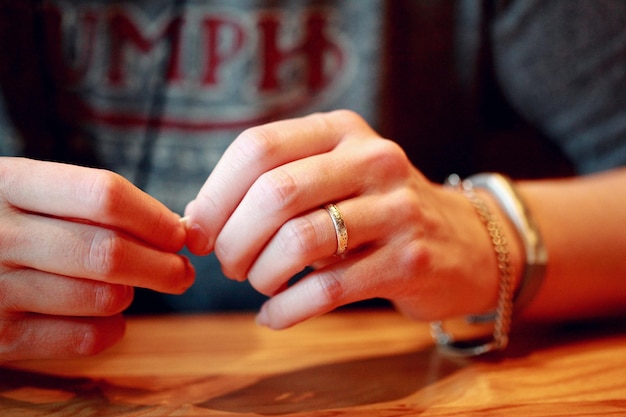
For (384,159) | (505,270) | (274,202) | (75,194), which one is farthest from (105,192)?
(505,270)

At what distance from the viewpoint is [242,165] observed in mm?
467

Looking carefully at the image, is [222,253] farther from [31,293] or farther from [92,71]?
[92,71]

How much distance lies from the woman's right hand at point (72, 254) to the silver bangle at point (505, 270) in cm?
30

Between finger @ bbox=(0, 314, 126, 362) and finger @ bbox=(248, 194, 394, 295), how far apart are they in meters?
0.14

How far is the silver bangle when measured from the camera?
58 centimetres

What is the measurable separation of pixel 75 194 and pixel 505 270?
0.41 meters

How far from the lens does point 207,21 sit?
73cm

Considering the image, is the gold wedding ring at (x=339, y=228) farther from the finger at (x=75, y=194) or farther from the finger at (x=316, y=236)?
the finger at (x=75, y=194)

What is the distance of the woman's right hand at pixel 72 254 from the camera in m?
0.43

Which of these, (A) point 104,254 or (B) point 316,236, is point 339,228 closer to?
(B) point 316,236

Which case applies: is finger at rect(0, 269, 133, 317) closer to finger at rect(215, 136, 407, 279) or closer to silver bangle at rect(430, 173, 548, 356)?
finger at rect(215, 136, 407, 279)

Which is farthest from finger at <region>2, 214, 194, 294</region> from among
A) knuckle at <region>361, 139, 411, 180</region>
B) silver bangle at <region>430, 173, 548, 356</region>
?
silver bangle at <region>430, 173, 548, 356</region>

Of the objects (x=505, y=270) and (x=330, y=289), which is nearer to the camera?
(x=330, y=289)

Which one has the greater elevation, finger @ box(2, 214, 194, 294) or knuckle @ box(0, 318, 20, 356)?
finger @ box(2, 214, 194, 294)
